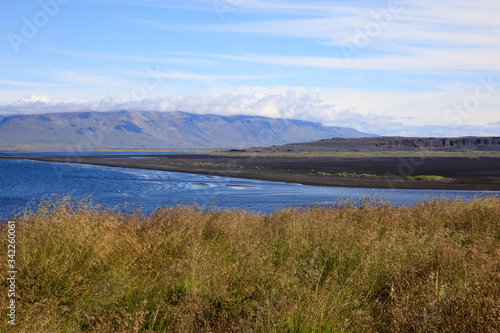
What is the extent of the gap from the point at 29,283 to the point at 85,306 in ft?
2.50

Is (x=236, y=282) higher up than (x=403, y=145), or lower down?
lower down

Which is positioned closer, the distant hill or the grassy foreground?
the grassy foreground

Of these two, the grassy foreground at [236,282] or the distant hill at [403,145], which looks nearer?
the grassy foreground at [236,282]

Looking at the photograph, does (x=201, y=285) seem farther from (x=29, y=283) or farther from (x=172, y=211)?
(x=172, y=211)

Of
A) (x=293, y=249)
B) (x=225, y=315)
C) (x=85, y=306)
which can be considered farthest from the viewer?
(x=293, y=249)

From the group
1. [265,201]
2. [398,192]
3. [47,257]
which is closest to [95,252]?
[47,257]

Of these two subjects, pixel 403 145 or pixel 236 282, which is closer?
pixel 236 282

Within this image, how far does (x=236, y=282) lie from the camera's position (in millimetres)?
Answer: 5309

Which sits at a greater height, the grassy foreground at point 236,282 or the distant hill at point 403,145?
the distant hill at point 403,145

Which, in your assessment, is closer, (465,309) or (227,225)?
(465,309)

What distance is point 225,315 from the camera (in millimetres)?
4598

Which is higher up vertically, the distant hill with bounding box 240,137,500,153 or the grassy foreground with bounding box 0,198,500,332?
the distant hill with bounding box 240,137,500,153

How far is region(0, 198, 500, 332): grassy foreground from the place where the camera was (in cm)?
420

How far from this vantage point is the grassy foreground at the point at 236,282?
4199 mm
